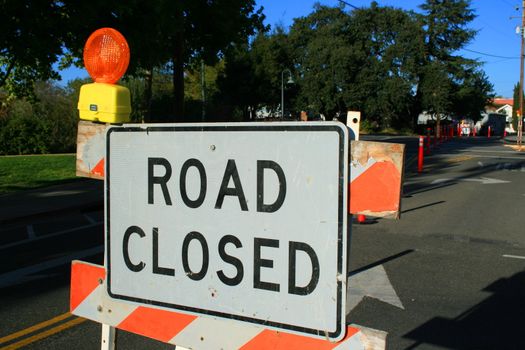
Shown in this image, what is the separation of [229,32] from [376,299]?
43.7 ft

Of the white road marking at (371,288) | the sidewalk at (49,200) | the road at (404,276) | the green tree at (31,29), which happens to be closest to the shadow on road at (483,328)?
the road at (404,276)

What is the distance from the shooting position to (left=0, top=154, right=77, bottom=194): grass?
14.2 metres

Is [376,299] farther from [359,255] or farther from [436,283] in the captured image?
[359,255]

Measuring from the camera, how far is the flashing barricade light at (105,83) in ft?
7.55

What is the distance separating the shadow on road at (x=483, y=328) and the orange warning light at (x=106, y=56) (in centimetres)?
307

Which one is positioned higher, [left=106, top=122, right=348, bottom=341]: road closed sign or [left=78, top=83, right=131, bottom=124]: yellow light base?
[left=78, top=83, right=131, bottom=124]: yellow light base

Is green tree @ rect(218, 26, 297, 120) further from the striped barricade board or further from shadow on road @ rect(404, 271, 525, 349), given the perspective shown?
the striped barricade board

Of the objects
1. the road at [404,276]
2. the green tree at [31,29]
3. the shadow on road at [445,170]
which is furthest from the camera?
the shadow on road at [445,170]

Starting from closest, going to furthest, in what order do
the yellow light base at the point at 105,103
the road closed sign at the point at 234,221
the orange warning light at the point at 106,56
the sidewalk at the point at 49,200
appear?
the road closed sign at the point at 234,221 < the yellow light base at the point at 105,103 < the orange warning light at the point at 106,56 < the sidewalk at the point at 49,200

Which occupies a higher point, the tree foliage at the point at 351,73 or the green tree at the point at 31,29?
the tree foliage at the point at 351,73

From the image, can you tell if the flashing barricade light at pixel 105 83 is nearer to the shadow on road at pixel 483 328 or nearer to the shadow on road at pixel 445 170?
the shadow on road at pixel 483 328

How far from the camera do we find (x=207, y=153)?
2.01 metres

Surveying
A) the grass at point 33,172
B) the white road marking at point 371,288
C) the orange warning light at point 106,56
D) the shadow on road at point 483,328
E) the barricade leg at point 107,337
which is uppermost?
the orange warning light at point 106,56

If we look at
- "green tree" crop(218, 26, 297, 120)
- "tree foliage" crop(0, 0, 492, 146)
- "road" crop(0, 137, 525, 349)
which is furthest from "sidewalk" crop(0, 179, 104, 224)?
"green tree" crop(218, 26, 297, 120)
